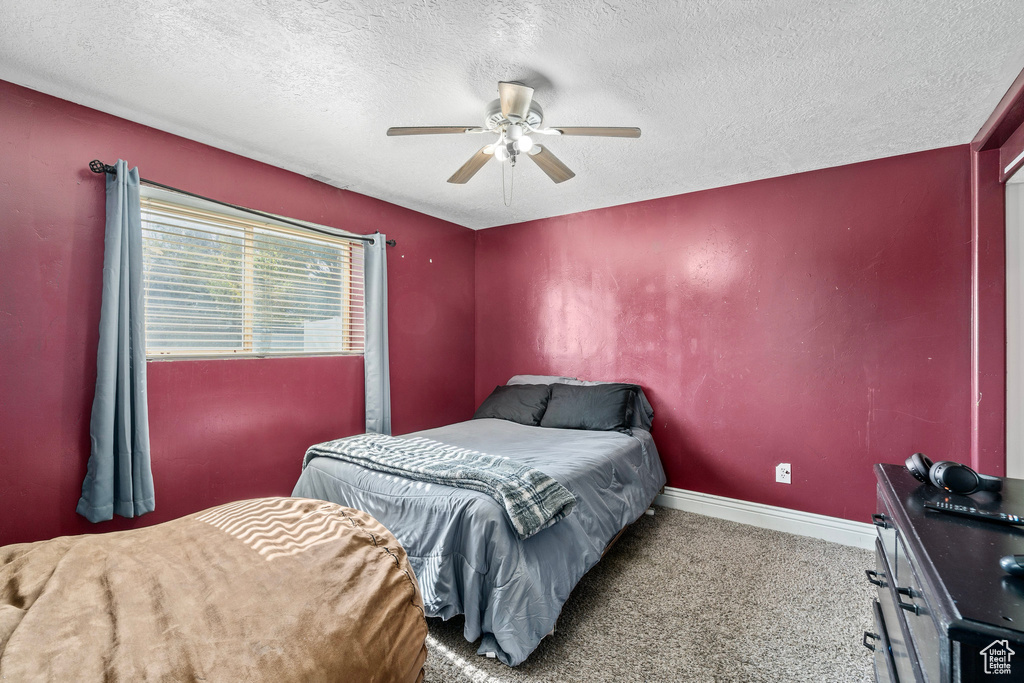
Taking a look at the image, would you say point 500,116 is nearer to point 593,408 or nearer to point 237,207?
point 237,207

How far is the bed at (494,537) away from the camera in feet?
5.50

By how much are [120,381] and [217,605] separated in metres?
1.73

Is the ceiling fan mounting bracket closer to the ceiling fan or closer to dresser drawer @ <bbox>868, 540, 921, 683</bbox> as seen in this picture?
the ceiling fan

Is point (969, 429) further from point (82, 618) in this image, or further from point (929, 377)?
point (82, 618)

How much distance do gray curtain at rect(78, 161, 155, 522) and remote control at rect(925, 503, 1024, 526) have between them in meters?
2.98

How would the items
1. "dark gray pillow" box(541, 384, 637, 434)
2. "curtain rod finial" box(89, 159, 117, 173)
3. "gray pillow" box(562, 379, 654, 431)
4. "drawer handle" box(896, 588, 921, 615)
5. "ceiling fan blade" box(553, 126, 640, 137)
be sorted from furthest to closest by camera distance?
1. "gray pillow" box(562, 379, 654, 431)
2. "dark gray pillow" box(541, 384, 637, 434)
3. "curtain rod finial" box(89, 159, 117, 173)
4. "ceiling fan blade" box(553, 126, 640, 137)
5. "drawer handle" box(896, 588, 921, 615)

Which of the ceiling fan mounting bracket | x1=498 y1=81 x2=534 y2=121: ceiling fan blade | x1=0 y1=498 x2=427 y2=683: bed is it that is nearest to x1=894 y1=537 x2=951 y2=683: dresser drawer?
x1=0 y1=498 x2=427 y2=683: bed

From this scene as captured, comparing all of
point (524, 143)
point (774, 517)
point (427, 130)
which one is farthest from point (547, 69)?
point (774, 517)

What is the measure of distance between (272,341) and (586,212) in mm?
2548

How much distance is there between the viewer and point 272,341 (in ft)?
9.34

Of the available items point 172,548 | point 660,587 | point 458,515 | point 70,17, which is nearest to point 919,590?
point 458,515

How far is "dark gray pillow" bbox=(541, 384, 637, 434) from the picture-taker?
10.5 ft

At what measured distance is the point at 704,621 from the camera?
196cm

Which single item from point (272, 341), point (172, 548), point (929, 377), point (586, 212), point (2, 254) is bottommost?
point (172, 548)
